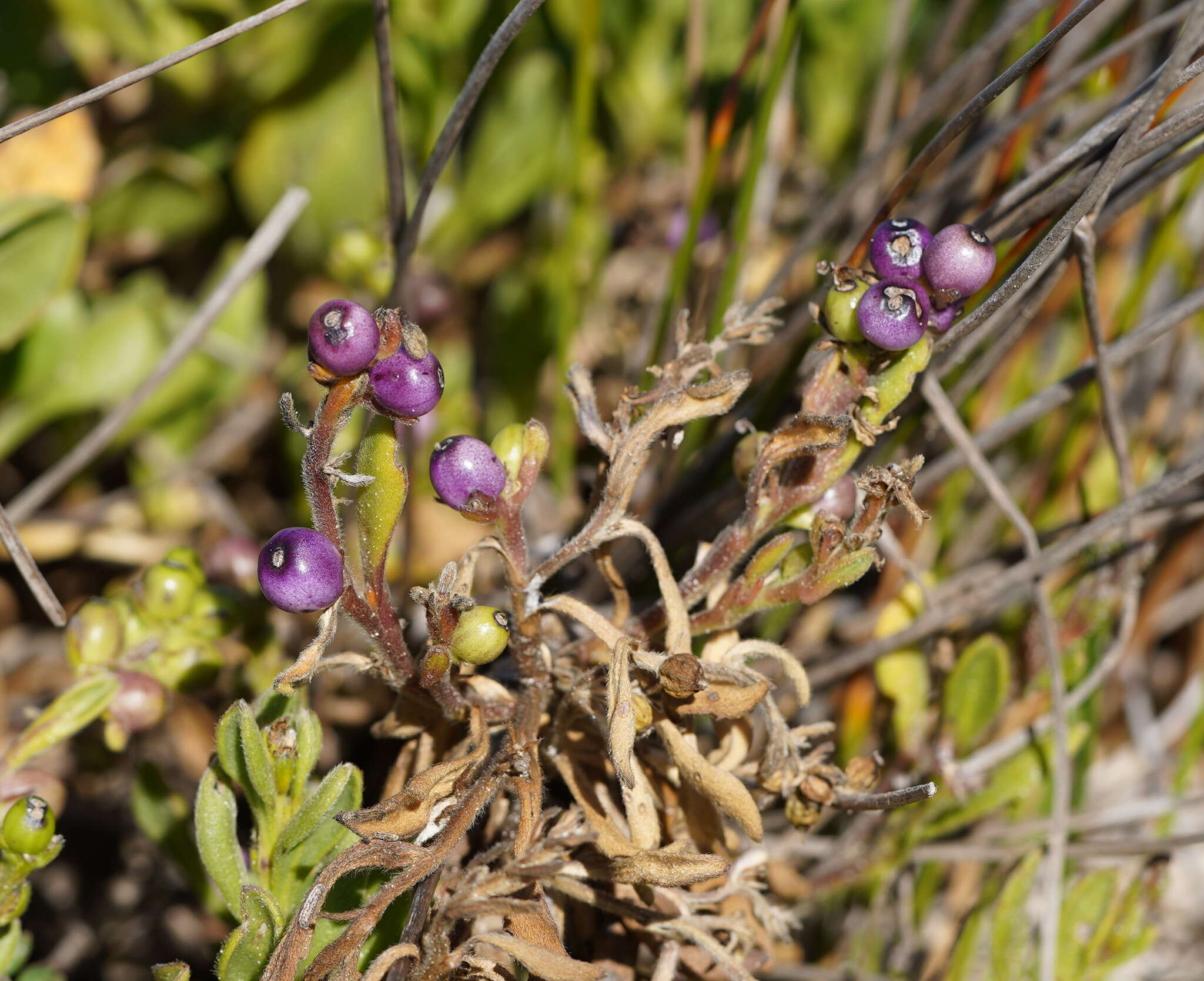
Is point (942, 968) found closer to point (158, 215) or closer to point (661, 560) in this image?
point (661, 560)

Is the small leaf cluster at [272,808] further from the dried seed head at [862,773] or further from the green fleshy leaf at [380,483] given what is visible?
the dried seed head at [862,773]

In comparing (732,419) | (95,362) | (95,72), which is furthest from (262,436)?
(732,419)

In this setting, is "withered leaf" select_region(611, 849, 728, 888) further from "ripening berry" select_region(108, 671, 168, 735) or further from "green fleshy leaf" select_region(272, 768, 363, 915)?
"ripening berry" select_region(108, 671, 168, 735)

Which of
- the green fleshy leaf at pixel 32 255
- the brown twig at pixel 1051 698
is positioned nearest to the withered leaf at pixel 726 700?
the brown twig at pixel 1051 698

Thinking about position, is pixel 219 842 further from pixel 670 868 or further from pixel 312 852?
pixel 670 868

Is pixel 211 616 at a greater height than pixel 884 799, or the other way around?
pixel 211 616

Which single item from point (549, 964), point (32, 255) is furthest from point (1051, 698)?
point (32, 255)

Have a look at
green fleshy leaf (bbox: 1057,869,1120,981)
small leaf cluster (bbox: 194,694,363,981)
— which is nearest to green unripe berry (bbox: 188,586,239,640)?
small leaf cluster (bbox: 194,694,363,981)

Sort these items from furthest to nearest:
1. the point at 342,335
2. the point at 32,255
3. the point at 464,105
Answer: the point at 32,255 → the point at 464,105 → the point at 342,335
